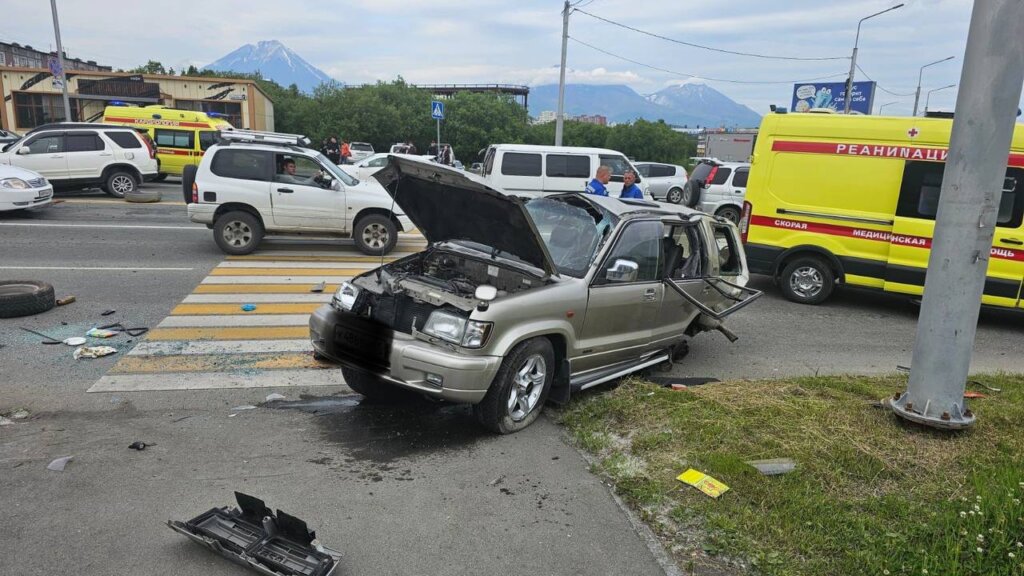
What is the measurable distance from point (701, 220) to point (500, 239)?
8.18 feet

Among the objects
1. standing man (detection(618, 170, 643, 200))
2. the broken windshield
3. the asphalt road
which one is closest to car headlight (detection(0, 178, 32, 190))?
the asphalt road

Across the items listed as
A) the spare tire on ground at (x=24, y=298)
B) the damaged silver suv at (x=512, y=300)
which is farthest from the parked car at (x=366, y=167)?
the damaged silver suv at (x=512, y=300)

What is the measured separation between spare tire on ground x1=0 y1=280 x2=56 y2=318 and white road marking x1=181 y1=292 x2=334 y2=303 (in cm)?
144

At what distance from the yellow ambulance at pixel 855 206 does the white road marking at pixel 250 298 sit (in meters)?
6.39

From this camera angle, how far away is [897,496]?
394 centimetres

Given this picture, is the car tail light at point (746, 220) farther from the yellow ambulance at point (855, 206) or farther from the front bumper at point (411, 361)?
the front bumper at point (411, 361)

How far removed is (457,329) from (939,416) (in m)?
3.44

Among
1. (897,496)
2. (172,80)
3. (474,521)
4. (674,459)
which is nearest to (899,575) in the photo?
(897,496)

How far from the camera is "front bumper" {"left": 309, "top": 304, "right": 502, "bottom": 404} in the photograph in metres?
4.51

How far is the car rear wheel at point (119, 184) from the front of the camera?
17.8 meters

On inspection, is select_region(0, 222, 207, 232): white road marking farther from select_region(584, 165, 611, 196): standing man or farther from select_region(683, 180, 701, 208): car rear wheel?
select_region(683, 180, 701, 208): car rear wheel

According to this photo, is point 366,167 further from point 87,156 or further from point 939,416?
point 939,416

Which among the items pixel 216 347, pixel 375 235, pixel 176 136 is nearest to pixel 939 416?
pixel 216 347

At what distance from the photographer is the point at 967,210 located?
14.5ft
